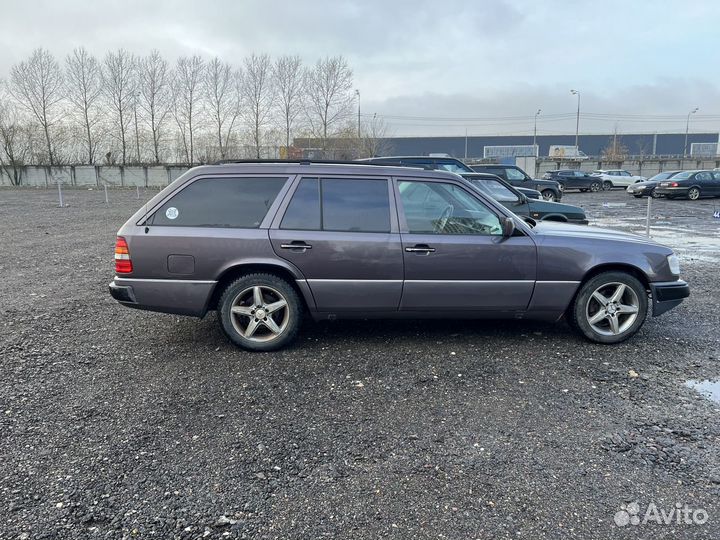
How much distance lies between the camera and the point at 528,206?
33.4 feet

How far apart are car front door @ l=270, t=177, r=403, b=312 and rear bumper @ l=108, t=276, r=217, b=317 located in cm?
79

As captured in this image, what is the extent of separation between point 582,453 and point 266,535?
74.8 inches

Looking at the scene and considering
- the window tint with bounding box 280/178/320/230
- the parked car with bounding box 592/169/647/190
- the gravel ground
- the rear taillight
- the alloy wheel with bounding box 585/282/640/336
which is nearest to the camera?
the gravel ground

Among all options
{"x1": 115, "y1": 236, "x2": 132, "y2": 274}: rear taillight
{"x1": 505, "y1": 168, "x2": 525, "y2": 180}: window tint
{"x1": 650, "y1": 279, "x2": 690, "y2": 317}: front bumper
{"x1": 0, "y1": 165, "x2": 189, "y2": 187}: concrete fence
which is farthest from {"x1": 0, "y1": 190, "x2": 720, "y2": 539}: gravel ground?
{"x1": 0, "y1": 165, "x2": 189, "y2": 187}: concrete fence

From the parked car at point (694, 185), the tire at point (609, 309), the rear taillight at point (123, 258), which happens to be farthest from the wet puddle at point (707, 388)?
the parked car at point (694, 185)

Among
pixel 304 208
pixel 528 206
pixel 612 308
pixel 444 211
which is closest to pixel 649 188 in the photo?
pixel 528 206

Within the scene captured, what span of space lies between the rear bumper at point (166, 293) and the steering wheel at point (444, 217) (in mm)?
2086

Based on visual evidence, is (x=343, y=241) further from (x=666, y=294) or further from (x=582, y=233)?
A: (x=666, y=294)

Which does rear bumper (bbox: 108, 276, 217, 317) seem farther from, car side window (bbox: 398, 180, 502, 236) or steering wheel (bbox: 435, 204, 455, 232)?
steering wheel (bbox: 435, 204, 455, 232)

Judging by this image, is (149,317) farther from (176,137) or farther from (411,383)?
(176,137)

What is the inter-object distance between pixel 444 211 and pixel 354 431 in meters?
2.30

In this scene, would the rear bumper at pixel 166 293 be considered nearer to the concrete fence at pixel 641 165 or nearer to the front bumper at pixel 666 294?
the front bumper at pixel 666 294

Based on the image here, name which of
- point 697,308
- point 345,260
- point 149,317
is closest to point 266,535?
point 345,260

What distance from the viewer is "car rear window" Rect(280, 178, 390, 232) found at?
4.58m
